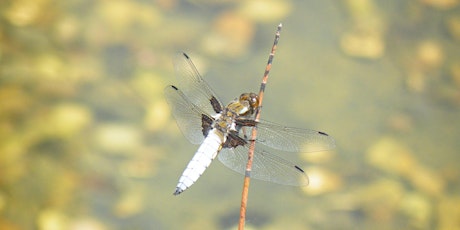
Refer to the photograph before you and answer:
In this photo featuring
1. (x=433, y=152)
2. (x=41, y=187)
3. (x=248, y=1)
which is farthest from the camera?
(x=248, y=1)

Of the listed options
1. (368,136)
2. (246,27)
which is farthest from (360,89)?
(246,27)

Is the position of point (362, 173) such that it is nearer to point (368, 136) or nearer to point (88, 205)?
point (368, 136)

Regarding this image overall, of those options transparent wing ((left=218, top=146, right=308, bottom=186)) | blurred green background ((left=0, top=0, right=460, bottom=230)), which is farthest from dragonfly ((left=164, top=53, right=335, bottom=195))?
blurred green background ((left=0, top=0, right=460, bottom=230))

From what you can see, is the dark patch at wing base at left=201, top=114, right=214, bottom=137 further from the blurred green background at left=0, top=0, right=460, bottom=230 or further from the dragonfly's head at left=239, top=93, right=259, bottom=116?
the blurred green background at left=0, top=0, right=460, bottom=230

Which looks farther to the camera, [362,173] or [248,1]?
[248,1]

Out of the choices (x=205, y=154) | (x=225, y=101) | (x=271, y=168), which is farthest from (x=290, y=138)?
(x=225, y=101)

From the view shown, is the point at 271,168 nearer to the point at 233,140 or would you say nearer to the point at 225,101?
the point at 233,140
